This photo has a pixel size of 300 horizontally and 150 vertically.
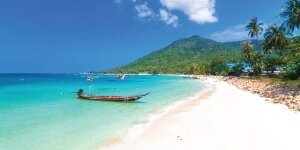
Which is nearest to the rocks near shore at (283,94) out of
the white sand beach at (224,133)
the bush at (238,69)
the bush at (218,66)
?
the white sand beach at (224,133)

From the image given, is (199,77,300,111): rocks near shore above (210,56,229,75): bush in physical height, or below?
below

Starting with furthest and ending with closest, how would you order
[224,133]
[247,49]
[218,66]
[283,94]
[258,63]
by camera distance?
[218,66] → [247,49] → [258,63] → [283,94] → [224,133]

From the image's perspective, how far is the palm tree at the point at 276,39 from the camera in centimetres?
6180

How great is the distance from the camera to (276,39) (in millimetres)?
61625

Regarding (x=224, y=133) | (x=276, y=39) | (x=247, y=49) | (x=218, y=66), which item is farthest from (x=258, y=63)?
(x=224, y=133)

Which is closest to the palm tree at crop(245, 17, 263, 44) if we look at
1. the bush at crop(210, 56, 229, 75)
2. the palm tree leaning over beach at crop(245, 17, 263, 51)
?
the palm tree leaning over beach at crop(245, 17, 263, 51)

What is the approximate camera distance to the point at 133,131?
→ 16.5 metres

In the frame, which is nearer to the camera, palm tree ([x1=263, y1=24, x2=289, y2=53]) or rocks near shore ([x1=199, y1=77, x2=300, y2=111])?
rocks near shore ([x1=199, y1=77, x2=300, y2=111])

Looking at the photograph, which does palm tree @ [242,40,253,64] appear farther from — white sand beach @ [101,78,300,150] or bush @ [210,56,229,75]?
white sand beach @ [101,78,300,150]

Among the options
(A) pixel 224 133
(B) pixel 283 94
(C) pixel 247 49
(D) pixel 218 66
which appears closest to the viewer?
(A) pixel 224 133

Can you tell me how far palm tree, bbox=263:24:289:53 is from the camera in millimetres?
61797

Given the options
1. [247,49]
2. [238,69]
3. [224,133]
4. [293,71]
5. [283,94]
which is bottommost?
[224,133]

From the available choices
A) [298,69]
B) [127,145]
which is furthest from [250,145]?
[298,69]

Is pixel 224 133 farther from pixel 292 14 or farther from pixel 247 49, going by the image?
pixel 247 49
